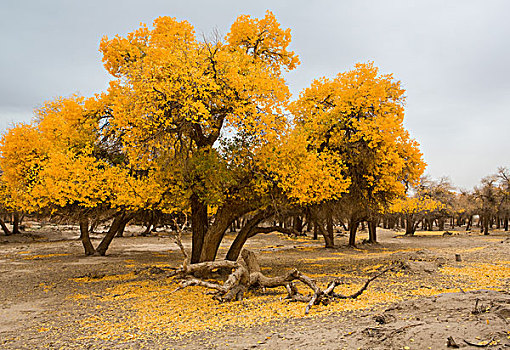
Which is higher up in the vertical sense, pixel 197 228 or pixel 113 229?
pixel 197 228

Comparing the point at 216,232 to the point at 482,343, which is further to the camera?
the point at 216,232

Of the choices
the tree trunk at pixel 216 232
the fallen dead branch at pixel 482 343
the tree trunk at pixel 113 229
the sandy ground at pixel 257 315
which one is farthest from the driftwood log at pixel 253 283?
the tree trunk at pixel 113 229

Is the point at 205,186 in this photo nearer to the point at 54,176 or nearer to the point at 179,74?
the point at 179,74

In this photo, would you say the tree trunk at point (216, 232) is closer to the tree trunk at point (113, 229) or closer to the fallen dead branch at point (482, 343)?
the tree trunk at point (113, 229)

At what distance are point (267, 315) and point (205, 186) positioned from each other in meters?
5.57

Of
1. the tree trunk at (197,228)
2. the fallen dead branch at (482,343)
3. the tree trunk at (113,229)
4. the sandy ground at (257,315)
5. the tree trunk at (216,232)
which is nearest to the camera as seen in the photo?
the fallen dead branch at (482,343)

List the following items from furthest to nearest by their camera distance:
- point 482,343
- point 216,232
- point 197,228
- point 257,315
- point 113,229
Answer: point 113,229 → point 197,228 → point 216,232 → point 257,315 → point 482,343

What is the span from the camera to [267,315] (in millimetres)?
6770

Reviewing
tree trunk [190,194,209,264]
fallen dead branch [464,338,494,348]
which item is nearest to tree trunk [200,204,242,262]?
tree trunk [190,194,209,264]

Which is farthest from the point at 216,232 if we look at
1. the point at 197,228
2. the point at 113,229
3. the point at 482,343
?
the point at 113,229

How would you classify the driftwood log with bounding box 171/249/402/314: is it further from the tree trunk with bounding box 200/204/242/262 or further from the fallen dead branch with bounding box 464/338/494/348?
the fallen dead branch with bounding box 464/338/494/348

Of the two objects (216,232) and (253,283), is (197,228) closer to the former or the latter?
(216,232)

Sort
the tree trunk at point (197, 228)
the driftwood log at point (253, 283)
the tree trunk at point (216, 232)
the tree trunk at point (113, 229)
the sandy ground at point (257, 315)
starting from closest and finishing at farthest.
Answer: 1. the sandy ground at point (257, 315)
2. the driftwood log at point (253, 283)
3. the tree trunk at point (216, 232)
4. the tree trunk at point (197, 228)
5. the tree trunk at point (113, 229)

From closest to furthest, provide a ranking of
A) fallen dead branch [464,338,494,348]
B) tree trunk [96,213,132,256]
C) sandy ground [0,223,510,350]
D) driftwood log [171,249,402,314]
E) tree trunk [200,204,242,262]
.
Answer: fallen dead branch [464,338,494,348], sandy ground [0,223,510,350], driftwood log [171,249,402,314], tree trunk [200,204,242,262], tree trunk [96,213,132,256]
